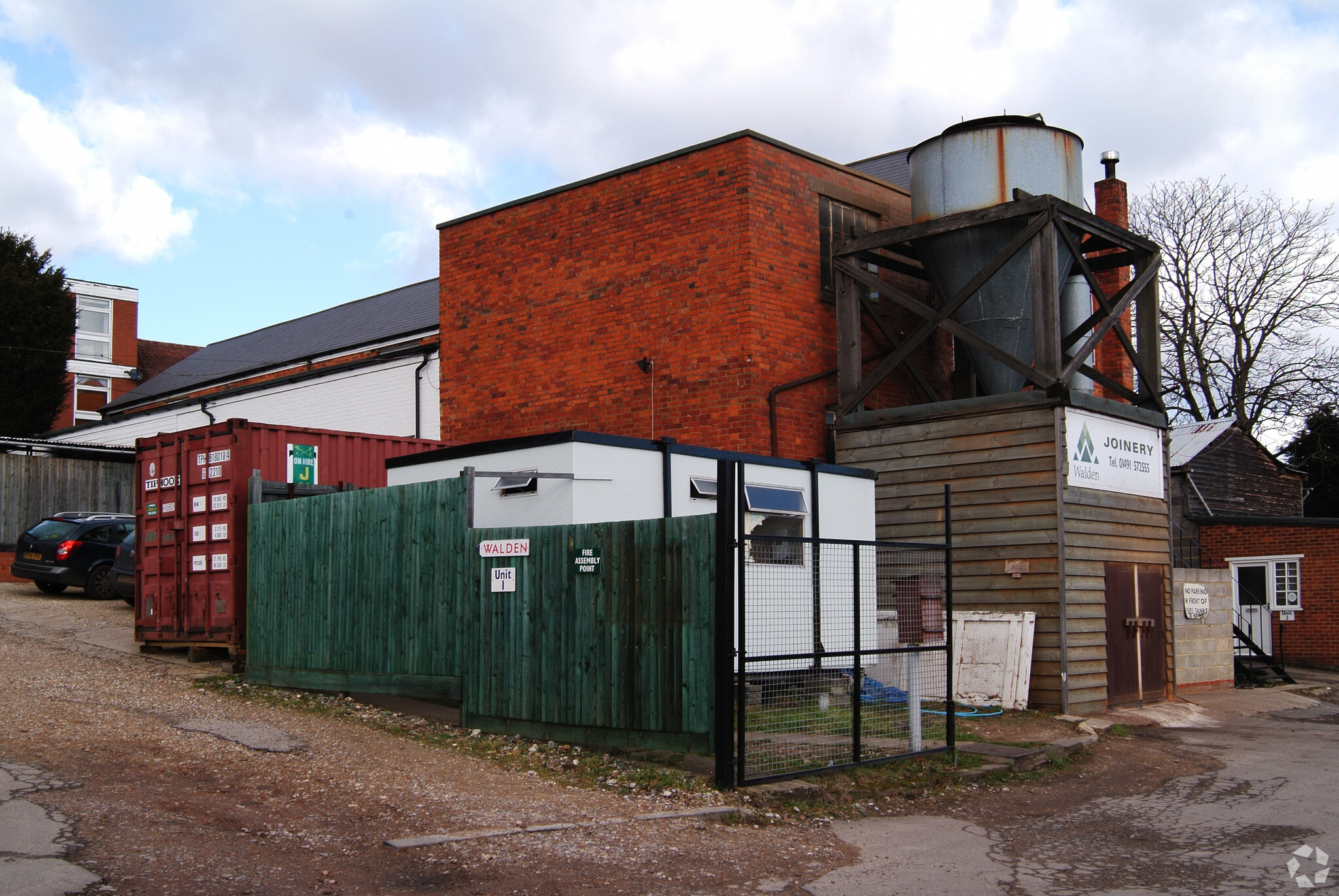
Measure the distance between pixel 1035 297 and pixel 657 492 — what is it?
5.83 m

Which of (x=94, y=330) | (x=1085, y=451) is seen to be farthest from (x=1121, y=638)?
(x=94, y=330)

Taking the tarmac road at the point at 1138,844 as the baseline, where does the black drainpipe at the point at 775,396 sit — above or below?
above

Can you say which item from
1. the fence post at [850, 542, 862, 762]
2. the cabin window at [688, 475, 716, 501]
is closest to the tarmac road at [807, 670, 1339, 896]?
the fence post at [850, 542, 862, 762]

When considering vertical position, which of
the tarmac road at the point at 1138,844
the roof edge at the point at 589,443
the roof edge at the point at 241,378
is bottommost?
the tarmac road at the point at 1138,844

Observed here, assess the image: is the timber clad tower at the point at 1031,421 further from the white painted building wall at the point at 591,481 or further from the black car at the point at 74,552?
the black car at the point at 74,552

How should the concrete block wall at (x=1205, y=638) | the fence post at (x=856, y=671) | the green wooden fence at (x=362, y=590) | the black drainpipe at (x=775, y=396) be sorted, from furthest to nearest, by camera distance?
1. the concrete block wall at (x=1205, y=638)
2. the black drainpipe at (x=775, y=396)
3. the green wooden fence at (x=362, y=590)
4. the fence post at (x=856, y=671)

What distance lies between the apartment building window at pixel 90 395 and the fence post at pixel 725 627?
39890 mm

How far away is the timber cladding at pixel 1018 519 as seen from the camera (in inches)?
535

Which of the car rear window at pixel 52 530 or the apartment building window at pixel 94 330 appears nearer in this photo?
the car rear window at pixel 52 530

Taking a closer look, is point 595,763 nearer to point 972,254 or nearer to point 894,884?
point 894,884

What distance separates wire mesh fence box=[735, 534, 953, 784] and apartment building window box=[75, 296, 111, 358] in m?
38.9

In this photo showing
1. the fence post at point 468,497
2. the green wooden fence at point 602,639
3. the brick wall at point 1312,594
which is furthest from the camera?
the brick wall at point 1312,594

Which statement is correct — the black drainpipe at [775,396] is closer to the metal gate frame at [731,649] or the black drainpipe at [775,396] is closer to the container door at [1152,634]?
the container door at [1152,634]

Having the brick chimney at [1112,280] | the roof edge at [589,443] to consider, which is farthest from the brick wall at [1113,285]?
the roof edge at [589,443]
